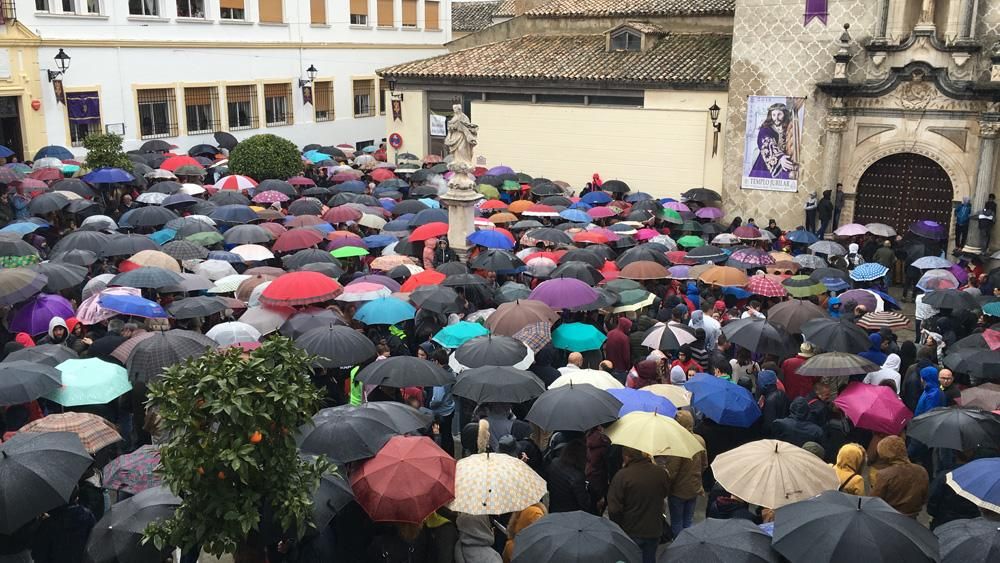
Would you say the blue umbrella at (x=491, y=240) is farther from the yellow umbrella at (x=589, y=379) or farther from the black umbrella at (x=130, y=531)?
the black umbrella at (x=130, y=531)

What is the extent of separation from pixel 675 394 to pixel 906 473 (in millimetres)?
2359

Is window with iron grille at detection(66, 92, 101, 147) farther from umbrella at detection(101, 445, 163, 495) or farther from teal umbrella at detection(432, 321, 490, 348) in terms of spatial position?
umbrella at detection(101, 445, 163, 495)

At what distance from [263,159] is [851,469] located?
18.3m

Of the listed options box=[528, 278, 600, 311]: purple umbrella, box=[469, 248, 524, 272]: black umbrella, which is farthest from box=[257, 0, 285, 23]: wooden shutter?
box=[528, 278, 600, 311]: purple umbrella

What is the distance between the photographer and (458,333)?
36.8ft

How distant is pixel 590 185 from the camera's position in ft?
80.9

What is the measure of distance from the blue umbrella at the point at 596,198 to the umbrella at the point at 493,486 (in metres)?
14.6

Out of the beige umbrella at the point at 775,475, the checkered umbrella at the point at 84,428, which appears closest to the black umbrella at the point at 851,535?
the beige umbrella at the point at 775,475

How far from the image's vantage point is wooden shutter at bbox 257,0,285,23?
114ft

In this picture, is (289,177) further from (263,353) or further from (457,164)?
(263,353)

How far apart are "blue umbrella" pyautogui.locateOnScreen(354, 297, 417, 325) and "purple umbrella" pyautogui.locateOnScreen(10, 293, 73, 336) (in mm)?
3793

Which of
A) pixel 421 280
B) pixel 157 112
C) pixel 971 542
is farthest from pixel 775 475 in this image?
pixel 157 112

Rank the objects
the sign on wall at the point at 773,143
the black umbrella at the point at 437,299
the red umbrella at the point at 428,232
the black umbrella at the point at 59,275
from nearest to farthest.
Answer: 1. the black umbrella at the point at 437,299
2. the black umbrella at the point at 59,275
3. the red umbrella at the point at 428,232
4. the sign on wall at the point at 773,143

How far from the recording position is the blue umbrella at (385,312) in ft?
39.1
